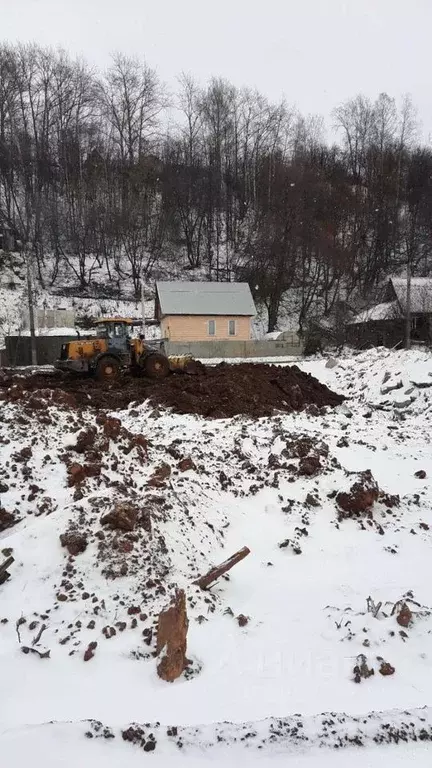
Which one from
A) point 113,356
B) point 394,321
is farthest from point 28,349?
point 394,321

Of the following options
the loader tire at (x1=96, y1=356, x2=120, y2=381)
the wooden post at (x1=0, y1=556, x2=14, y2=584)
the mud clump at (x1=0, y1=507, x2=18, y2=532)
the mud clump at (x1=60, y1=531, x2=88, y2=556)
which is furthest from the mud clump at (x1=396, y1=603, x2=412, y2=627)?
the loader tire at (x1=96, y1=356, x2=120, y2=381)

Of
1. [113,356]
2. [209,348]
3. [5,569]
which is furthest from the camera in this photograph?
[209,348]

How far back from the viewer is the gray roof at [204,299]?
117ft

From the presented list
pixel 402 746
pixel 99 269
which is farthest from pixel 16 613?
pixel 99 269

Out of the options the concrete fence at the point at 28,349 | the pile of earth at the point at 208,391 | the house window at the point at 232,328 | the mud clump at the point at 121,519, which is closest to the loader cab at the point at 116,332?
the pile of earth at the point at 208,391

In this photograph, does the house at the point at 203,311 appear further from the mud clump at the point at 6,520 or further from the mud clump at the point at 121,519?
the mud clump at the point at 121,519

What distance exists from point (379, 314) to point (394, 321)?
68.1 inches

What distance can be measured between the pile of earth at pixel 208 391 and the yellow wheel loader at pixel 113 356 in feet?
1.56

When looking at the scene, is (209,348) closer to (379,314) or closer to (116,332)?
(379,314)

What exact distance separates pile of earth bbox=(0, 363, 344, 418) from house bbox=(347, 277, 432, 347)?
17.8m

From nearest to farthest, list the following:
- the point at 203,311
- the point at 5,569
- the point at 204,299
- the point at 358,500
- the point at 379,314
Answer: the point at 5,569 < the point at 358,500 < the point at 379,314 < the point at 203,311 < the point at 204,299

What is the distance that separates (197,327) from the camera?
1430 inches

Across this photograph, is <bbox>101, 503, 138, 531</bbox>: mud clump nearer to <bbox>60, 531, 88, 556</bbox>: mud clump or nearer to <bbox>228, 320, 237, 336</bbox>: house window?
<bbox>60, 531, 88, 556</bbox>: mud clump

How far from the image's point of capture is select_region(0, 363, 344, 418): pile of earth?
40.8 ft
